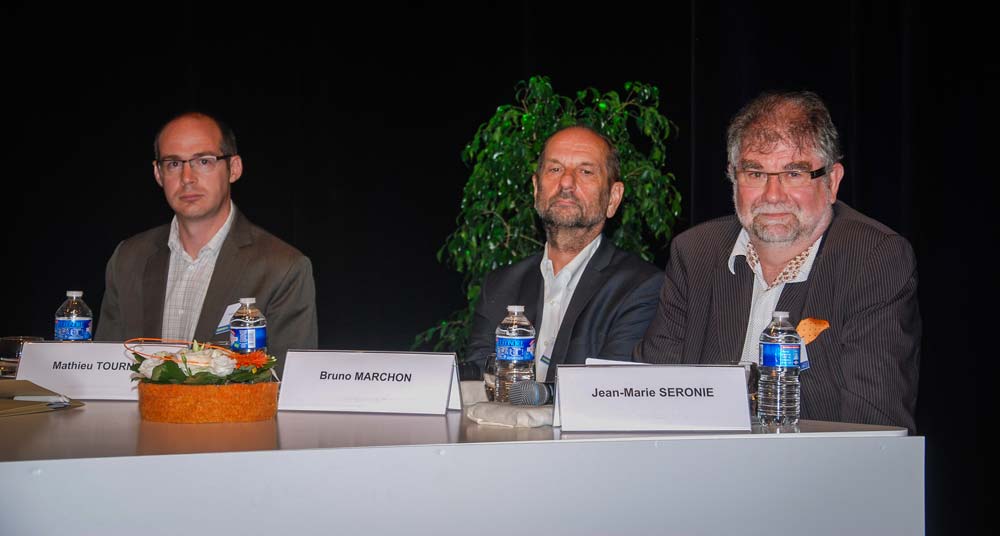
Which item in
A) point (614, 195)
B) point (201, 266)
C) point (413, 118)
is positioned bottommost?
point (201, 266)

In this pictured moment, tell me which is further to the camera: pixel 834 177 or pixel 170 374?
pixel 834 177

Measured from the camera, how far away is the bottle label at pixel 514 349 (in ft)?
7.13

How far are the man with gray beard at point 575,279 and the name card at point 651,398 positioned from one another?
3.71 ft

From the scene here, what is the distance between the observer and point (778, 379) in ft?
6.24

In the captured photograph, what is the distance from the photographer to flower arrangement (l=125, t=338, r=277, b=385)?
183 cm

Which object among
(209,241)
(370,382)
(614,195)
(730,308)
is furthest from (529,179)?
(370,382)

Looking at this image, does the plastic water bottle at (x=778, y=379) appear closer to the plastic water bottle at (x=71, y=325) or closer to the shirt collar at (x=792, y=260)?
the shirt collar at (x=792, y=260)

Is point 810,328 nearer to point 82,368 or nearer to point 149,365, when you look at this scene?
point 149,365

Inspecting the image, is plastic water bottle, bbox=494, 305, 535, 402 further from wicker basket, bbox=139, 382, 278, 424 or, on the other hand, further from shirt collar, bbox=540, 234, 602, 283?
shirt collar, bbox=540, 234, 602, 283

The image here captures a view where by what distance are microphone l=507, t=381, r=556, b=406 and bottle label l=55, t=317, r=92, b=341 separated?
1.20 meters

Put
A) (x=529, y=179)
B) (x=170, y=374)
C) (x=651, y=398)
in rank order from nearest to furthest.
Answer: (x=651, y=398) → (x=170, y=374) → (x=529, y=179)

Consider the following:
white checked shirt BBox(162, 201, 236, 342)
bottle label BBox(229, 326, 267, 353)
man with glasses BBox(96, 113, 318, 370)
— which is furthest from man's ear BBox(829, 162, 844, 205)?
white checked shirt BBox(162, 201, 236, 342)

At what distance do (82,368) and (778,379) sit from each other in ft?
4.57

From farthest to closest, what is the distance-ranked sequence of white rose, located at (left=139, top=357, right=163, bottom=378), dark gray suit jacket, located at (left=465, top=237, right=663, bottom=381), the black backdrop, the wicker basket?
dark gray suit jacket, located at (left=465, top=237, right=663, bottom=381), the black backdrop, white rose, located at (left=139, top=357, right=163, bottom=378), the wicker basket
